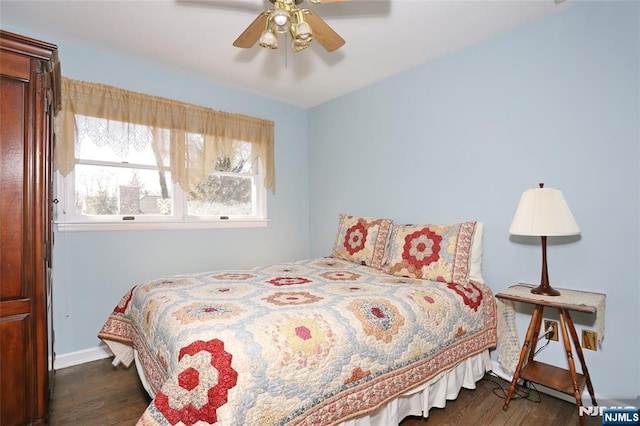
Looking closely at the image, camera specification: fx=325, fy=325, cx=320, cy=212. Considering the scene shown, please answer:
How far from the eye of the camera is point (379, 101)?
10.7 ft

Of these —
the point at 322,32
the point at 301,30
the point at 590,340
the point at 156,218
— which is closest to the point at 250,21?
the point at 322,32

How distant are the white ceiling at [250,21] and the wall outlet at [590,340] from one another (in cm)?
207

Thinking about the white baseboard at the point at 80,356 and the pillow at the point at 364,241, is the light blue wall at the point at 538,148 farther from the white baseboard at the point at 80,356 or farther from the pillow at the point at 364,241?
the white baseboard at the point at 80,356

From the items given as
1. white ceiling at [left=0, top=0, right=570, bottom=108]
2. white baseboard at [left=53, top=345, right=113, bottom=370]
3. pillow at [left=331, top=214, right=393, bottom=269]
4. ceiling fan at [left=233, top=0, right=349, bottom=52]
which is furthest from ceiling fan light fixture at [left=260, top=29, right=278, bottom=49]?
white baseboard at [left=53, top=345, right=113, bottom=370]

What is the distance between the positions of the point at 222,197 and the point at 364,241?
1.59 meters

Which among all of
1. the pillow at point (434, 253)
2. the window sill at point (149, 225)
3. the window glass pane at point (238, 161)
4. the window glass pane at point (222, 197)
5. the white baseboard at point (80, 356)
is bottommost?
the white baseboard at point (80, 356)

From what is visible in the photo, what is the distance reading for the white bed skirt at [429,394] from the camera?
1641 millimetres

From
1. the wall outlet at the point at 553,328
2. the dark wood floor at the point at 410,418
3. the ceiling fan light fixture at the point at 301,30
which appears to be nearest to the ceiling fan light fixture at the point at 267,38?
the ceiling fan light fixture at the point at 301,30

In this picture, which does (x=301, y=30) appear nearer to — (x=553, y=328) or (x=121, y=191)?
(x=121, y=191)

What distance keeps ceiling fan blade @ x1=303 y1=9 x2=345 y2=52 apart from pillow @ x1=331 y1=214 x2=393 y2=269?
1554mm

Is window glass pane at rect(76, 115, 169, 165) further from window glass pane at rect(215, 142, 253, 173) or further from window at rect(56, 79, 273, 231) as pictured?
window glass pane at rect(215, 142, 253, 173)

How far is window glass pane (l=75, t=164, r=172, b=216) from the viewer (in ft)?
8.77

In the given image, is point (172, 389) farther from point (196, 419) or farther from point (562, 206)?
point (562, 206)

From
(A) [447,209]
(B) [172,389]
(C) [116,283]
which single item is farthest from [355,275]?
(C) [116,283]
